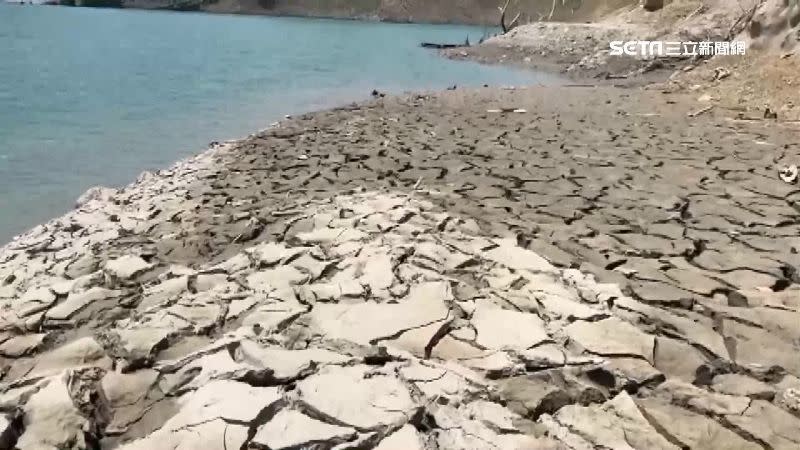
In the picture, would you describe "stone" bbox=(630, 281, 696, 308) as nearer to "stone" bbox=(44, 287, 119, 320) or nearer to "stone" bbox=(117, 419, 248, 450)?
"stone" bbox=(117, 419, 248, 450)

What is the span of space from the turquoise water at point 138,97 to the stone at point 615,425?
6.89m

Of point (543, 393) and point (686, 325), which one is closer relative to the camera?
point (543, 393)

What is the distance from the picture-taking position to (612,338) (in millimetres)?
3262

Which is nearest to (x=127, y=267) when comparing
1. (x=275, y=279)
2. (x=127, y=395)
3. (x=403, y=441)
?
(x=275, y=279)

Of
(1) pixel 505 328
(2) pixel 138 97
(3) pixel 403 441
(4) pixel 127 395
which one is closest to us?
(3) pixel 403 441

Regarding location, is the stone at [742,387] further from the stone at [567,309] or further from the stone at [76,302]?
the stone at [76,302]

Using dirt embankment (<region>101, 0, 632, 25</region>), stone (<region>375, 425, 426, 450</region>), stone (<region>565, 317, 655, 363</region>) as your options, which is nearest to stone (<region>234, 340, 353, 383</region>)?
stone (<region>375, 425, 426, 450</region>)

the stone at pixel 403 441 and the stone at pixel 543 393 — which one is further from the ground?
the stone at pixel 543 393

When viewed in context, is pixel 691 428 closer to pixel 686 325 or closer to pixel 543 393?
pixel 543 393

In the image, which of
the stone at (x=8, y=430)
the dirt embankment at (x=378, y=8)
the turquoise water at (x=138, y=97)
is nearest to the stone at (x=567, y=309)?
the stone at (x=8, y=430)

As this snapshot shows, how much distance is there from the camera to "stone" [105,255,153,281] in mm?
4578

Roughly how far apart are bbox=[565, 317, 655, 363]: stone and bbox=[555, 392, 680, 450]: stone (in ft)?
1.18

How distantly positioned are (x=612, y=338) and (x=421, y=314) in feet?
3.29

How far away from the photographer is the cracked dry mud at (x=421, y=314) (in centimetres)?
268
